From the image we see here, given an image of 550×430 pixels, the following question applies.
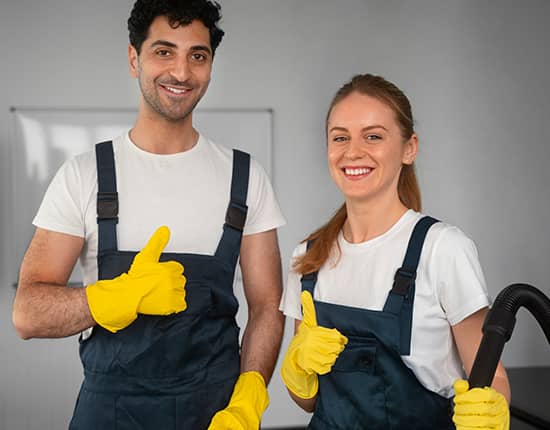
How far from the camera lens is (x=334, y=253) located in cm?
156

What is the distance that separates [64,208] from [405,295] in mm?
777

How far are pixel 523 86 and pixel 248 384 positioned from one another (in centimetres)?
295

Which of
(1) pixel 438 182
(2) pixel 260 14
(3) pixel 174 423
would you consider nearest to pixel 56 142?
(2) pixel 260 14

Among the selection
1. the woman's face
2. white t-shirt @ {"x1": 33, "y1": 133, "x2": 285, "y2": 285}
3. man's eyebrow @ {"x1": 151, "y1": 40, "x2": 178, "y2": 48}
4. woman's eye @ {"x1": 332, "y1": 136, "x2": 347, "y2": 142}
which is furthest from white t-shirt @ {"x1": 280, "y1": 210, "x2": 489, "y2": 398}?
man's eyebrow @ {"x1": 151, "y1": 40, "x2": 178, "y2": 48}

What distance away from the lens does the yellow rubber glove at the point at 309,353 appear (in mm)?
1364

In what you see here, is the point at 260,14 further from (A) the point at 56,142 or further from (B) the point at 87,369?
(B) the point at 87,369

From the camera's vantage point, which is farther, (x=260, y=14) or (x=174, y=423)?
(x=260, y=14)

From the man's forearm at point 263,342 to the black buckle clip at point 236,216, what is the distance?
22 centimetres

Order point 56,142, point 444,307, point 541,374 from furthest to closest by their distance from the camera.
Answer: point 56,142 → point 541,374 → point 444,307

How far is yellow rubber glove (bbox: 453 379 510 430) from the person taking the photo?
Result: 1066mm

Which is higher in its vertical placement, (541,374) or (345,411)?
(345,411)

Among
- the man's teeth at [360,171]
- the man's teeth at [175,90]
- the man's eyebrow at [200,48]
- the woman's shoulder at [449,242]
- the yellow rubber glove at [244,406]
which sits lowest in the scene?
the yellow rubber glove at [244,406]

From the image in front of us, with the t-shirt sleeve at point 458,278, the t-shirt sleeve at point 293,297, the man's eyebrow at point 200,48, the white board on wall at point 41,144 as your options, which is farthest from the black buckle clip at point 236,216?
the white board on wall at point 41,144

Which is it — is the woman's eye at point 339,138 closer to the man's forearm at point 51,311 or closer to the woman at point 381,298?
the woman at point 381,298
